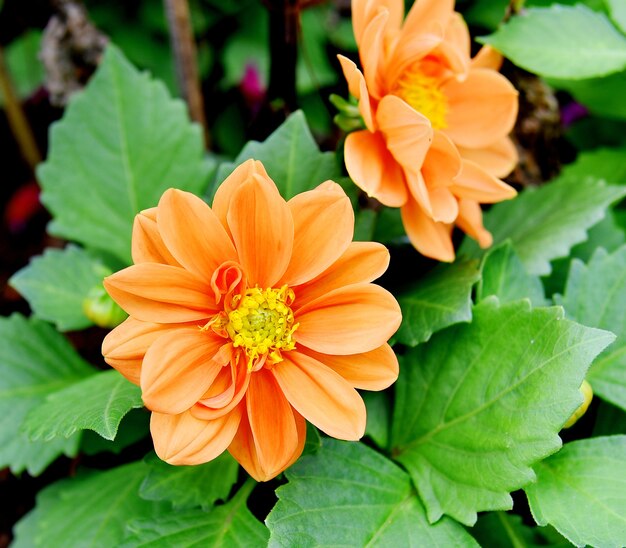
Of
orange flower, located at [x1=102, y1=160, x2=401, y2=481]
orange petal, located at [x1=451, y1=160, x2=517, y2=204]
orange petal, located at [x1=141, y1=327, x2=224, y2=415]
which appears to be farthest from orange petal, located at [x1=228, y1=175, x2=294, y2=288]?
orange petal, located at [x1=451, y1=160, x2=517, y2=204]

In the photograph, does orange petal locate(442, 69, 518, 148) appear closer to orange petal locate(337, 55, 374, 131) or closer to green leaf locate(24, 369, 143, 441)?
orange petal locate(337, 55, 374, 131)

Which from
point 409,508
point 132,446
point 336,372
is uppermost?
point 336,372

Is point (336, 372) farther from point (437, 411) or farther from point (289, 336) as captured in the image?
point (437, 411)

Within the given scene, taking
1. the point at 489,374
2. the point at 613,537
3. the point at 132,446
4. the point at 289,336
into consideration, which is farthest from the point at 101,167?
the point at 613,537

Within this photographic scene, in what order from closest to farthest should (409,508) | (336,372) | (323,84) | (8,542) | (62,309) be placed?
(336,372) → (409,508) → (62,309) → (8,542) → (323,84)

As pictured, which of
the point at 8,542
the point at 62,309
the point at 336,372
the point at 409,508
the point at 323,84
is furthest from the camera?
the point at 323,84

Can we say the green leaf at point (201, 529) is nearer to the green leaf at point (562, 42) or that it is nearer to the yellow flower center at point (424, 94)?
the yellow flower center at point (424, 94)

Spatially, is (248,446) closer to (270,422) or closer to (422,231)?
(270,422)

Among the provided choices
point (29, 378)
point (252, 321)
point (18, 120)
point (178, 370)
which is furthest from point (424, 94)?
point (18, 120)
